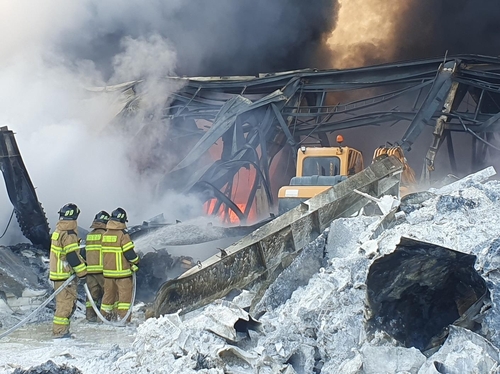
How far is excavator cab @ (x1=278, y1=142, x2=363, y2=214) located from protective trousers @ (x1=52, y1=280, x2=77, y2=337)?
3.45 metres

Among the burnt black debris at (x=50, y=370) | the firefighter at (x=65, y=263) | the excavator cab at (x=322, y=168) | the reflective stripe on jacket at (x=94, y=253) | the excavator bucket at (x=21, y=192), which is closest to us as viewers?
the burnt black debris at (x=50, y=370)

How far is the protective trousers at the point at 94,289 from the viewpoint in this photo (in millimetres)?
6426

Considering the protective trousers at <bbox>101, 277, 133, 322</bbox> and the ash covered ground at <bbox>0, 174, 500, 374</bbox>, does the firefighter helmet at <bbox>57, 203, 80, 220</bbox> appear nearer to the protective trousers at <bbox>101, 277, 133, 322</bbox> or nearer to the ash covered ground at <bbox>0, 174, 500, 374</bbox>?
the protective trousers at <bbox>101, 277, 133, 322</bbox>

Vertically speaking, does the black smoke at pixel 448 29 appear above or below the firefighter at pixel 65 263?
above

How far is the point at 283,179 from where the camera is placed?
15.1 meters

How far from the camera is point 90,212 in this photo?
37.7ft

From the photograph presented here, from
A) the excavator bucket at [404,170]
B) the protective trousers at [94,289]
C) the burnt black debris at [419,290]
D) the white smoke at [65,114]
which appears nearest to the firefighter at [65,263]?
the protective trousers at [94,289]

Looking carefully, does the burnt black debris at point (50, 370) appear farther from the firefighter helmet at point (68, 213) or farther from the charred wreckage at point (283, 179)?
the firefighter helmet at point (68, 213)

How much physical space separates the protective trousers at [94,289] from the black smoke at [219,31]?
1067 cm

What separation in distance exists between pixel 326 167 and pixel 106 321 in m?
4.78

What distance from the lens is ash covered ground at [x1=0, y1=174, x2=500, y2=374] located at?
353 centimetres

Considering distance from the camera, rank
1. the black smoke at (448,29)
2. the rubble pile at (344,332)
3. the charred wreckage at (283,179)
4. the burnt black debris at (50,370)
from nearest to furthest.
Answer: the rubble pile at (344,332) → the burnt black debris at (50,370) → the charred wreckage at (283,179) → the black smoke at (448,29)

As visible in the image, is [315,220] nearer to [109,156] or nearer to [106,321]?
[106,321]

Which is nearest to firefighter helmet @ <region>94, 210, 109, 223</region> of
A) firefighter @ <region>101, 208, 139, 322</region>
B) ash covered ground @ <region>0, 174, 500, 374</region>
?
firefighter @ <region>101, 208, 139, 322</region>
